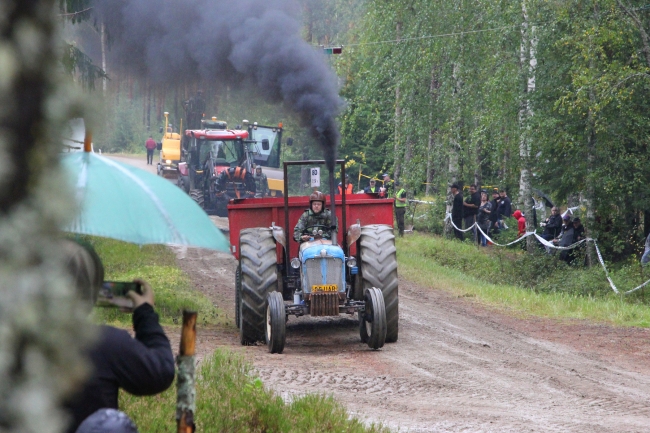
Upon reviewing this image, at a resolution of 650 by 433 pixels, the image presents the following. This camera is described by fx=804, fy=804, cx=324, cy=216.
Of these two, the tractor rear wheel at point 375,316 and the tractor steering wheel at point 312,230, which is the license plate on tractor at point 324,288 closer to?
the tractor rear wheel at point 375,316

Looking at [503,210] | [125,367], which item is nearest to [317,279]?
[125,367]

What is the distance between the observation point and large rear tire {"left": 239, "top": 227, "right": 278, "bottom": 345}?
30.1ft

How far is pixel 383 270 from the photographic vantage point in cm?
941

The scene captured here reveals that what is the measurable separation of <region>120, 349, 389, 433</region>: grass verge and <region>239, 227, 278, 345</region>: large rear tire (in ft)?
11.2

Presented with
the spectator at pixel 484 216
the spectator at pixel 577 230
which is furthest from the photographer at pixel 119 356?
the spectator at pixel 484 216

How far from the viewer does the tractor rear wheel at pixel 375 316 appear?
8844 millimetres

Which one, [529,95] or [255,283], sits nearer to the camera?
[255,283]

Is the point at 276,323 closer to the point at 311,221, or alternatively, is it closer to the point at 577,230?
the point at 311,221

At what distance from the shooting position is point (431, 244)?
839 inches

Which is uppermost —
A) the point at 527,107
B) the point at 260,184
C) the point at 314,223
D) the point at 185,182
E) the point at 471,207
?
the point at 527,107

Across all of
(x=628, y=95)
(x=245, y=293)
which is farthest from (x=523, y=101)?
(x=245, y=293)

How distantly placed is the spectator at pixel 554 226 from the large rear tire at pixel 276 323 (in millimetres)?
11253

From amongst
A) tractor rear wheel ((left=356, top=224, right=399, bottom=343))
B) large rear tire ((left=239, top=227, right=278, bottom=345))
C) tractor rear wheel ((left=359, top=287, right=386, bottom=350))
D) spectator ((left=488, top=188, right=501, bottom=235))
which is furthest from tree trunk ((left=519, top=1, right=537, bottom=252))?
large rear tire ((left=239, top=227, right=278, bottom=345))

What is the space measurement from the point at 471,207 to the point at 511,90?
5447 millimetres
